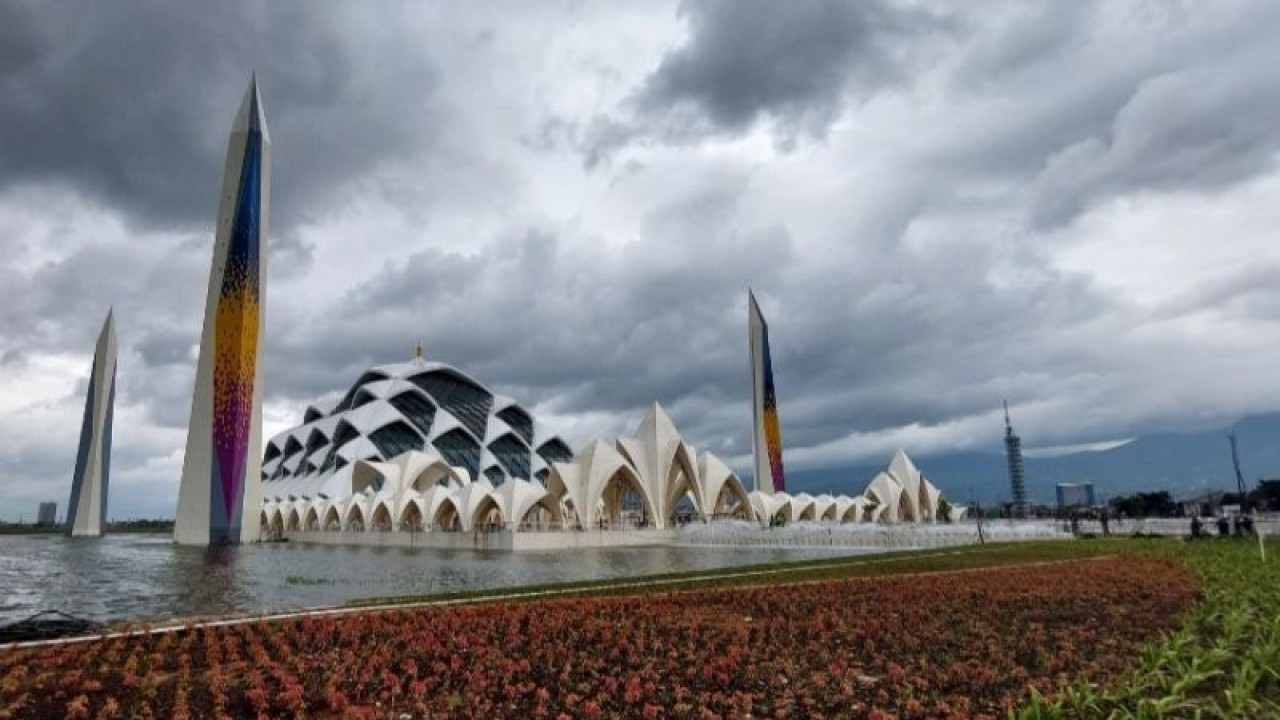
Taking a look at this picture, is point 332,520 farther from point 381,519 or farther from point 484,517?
point 484,517

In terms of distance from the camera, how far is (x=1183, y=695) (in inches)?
224

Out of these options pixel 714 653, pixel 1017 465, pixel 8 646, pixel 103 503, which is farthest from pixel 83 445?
pixel 1017 465

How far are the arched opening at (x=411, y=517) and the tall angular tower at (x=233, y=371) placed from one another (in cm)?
1031

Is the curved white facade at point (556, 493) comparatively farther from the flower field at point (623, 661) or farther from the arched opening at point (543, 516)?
the flower field at point (623, 661)

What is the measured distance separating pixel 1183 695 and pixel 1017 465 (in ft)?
682

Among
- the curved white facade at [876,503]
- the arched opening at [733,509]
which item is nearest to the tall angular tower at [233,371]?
the arched opening at [733,509]

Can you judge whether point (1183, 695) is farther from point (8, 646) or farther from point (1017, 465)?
point (1017, 465)

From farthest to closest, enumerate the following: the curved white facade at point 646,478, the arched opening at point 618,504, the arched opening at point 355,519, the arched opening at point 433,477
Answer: the arched opening at point 433,477 < the arched opening at point 355,519 < the arched opening at point 618,504 < the curved white facade at point 646,478

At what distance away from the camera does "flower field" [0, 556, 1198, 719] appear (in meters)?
6.36

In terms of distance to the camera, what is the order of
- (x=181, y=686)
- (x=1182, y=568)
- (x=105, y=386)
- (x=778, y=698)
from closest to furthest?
(x=778, y=698)
(x=181, y=686)
(x=1182, y=568)
(x=105, y=386)

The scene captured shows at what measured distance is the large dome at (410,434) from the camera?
80.9 metres

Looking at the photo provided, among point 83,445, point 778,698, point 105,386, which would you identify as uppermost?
point 105,386

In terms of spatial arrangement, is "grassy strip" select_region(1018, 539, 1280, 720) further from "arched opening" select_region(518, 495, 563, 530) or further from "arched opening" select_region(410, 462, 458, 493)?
"arched opening" select_region(410, 462, 458, 493)

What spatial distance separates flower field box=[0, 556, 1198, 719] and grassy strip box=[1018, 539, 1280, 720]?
1.42ft
